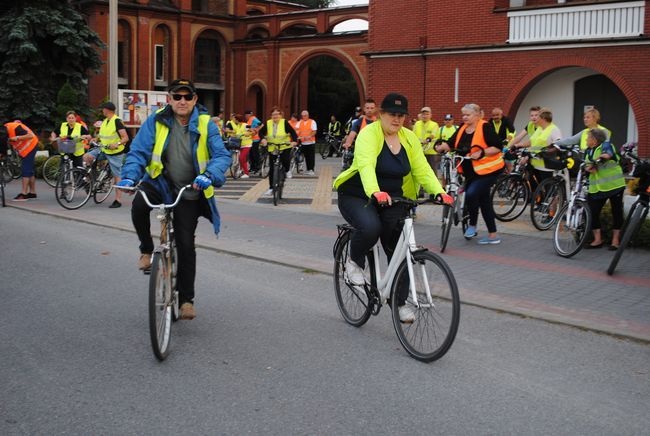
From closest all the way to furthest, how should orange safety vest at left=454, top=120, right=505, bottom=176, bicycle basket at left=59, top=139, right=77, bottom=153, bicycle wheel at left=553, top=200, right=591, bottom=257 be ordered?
bicycle wheel at left=553, top=200, right=591, bottom=257
orange safety vest at left=454, top=120, right=505, bottom=176
bicycle basket at left=59, top=139, right=77, bottom=153

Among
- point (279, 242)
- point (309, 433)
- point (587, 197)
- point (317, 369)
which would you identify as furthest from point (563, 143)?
point (309, 433)

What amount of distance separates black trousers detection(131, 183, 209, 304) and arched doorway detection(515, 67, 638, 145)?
16902mm

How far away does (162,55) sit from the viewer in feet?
150

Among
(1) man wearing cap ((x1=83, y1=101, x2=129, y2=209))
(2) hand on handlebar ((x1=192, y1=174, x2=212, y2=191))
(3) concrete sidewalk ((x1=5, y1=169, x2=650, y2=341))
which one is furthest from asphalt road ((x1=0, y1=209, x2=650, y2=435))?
(1) man wearing cap ((x1=83, y1=101, x2=129, y2=209))

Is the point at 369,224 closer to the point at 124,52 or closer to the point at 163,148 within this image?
the point at 163,148

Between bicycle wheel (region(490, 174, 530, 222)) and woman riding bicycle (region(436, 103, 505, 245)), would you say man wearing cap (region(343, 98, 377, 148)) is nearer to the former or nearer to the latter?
bicycle wheel (region(490, 174, 530, 222))

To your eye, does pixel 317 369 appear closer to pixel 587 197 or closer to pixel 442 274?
pixel 442 274

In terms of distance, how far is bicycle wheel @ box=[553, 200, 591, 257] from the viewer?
10109mm

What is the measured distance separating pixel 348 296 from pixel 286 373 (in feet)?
4.84

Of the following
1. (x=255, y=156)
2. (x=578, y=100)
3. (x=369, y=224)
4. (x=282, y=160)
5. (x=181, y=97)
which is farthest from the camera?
(x=255, y=156)

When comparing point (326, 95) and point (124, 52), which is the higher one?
point (124, 52)

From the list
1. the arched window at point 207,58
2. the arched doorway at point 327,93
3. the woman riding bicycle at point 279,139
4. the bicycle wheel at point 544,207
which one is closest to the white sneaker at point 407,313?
the bicycle wheel at point 544,207

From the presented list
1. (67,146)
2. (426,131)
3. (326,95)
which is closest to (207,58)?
(326,95)

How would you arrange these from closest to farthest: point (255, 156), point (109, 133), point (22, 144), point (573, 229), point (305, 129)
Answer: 1. point (573, 229)
2. point (109, 133)
3. point (22, 144)
4. point (305, 129)
5. point (255, 156)
